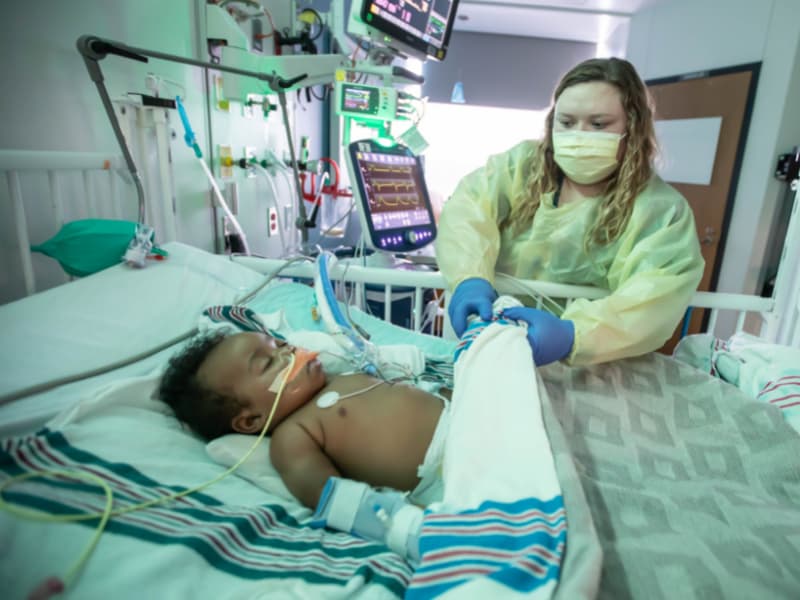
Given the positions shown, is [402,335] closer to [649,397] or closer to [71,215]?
[649,397]

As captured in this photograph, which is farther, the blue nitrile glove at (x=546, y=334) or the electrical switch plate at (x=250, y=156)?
the electrical switch plate at (x=250, y=156)

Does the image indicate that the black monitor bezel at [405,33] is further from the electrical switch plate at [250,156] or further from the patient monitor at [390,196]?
the electrical switch plate at [250,156]

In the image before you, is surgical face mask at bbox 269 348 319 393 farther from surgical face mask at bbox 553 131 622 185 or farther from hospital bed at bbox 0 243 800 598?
surgical face mask at bbox 553 131 622 185

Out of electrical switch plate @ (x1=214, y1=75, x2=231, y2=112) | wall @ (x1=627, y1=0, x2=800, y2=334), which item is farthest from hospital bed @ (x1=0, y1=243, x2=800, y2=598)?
wall @ (x1=627, y1=0, x2=800, y2=334)

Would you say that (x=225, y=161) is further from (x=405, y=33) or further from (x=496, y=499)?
(x=496, y=499)

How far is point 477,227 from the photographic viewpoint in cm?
139

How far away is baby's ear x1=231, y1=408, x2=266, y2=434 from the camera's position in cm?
96

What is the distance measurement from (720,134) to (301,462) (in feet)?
11.9

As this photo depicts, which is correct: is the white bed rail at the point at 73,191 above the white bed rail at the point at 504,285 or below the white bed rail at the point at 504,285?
above

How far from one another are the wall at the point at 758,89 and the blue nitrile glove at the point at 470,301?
8.68 feet

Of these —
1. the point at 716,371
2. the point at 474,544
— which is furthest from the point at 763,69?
the point at 474,544

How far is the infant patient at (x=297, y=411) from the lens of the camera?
3.06 ft

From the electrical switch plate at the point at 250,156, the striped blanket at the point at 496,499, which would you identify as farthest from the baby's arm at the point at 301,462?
the electrical switch plate at the point at 250,156

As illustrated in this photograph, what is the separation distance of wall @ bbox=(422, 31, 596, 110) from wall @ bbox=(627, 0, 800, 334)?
1.56 metres
